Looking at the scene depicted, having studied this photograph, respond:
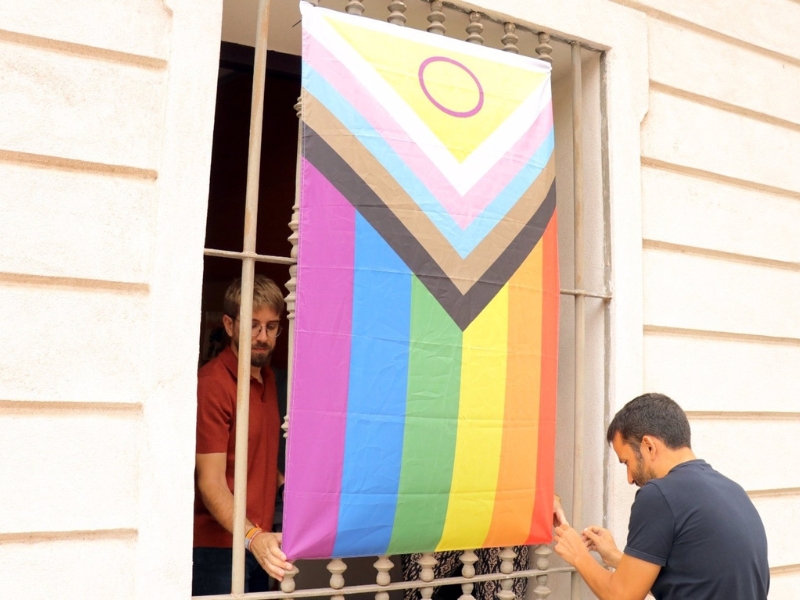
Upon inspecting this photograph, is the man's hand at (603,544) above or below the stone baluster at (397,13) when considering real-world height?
below

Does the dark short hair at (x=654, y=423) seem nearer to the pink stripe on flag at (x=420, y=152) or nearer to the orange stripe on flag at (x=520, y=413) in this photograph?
the orange stripe on flag at (x=520, y=413)

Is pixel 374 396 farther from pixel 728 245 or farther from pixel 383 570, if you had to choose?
pixel 728 245

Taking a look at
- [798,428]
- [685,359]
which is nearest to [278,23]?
[685,359]

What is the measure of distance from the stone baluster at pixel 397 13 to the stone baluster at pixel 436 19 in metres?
0.12

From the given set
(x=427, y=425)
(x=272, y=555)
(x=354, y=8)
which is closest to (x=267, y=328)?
(x=427, y=425)

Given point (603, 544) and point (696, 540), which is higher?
point (696, 540)

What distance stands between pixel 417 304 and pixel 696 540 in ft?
3.74

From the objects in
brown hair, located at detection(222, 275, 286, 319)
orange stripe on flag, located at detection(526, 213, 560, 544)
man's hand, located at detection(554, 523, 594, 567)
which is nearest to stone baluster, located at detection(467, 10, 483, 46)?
orange stripe on flag, located at detection(526, 213, 560, 544)

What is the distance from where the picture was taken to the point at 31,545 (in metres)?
2.30

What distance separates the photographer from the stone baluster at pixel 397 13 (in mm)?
2992

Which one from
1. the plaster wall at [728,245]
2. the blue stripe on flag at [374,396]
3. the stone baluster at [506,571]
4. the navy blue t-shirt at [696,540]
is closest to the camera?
the navy blue t-shirt at [696,540]

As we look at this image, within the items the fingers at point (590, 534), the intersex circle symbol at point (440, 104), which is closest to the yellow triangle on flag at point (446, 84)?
the intersex circle symbol at point (440, 104)

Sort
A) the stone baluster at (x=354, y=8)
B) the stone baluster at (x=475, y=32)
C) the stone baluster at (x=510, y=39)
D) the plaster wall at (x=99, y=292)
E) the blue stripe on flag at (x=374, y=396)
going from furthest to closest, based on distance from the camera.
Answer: the stone baluster at (x=510, y=39) → the stone baluster at (x=475, y=32) → the stone baluster at (x=354, y=8) → the blue stripe on flag at (x=374, y=396) → the plaster wall at (x=99, y=292)

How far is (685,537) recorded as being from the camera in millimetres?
2574
